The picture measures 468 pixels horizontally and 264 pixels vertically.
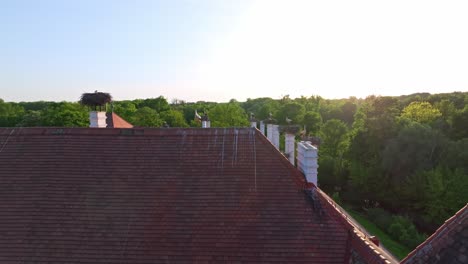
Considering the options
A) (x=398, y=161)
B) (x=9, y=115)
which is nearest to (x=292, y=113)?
(x=398, y=161)

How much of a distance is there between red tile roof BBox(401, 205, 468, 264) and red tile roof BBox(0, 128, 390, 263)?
1.05 meters

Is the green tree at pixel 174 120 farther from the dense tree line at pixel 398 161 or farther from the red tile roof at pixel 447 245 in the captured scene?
the red tile roof at pixel 447 245

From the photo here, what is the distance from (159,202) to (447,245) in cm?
587

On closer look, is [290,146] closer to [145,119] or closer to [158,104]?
[145,119]

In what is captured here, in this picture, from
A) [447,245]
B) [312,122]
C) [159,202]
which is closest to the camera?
[447,245]

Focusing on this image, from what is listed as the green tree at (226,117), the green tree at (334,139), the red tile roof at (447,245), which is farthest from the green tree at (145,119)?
the red tile roof at (447,245)

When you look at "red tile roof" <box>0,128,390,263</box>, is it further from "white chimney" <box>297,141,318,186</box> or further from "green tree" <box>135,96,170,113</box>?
"green tree" <box>135,96,170,113</box>

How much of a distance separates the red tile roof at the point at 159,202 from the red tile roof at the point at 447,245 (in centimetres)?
105

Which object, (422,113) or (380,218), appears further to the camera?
(422,113)

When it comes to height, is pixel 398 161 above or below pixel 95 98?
below

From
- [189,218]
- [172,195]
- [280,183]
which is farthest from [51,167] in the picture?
[280,183]

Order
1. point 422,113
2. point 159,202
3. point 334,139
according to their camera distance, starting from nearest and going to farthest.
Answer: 1. point 159,202
2. point 422,113
3. point 334,139

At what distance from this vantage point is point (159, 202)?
8.59 metres

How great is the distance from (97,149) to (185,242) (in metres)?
3.66
